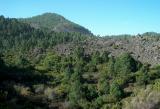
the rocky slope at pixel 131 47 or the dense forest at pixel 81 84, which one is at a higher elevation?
the rocky slope at pixel 131 47

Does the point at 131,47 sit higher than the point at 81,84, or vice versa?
the point at 131,47

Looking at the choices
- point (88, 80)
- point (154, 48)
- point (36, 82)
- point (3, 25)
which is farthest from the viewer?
point (3, 25)

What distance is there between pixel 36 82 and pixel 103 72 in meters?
12.6

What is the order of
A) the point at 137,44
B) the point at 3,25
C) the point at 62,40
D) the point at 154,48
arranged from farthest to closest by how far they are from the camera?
the point at 3,25
the point at 62,40
the point at 137,44
the point at 154,48

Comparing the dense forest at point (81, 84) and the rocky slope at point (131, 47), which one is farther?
the rocky slope at point (131, 47)

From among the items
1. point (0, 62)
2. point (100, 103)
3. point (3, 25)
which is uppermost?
point (3, 25)

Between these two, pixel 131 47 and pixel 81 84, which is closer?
pixel 81 84

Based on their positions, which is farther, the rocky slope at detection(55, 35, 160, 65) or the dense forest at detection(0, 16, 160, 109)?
the rocky slope at detection(55, 35, 160, 65)

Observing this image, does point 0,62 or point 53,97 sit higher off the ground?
point 0,62

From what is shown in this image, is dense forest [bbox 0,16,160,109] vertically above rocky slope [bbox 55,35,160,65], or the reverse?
rocky slope [bbox 55,35,160,65]

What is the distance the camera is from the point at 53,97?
4375 cm

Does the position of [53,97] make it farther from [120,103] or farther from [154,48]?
[154,48]

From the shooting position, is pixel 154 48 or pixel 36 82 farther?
pixel 154 48

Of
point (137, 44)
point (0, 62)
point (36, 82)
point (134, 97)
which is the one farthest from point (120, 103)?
point (137, 44)
